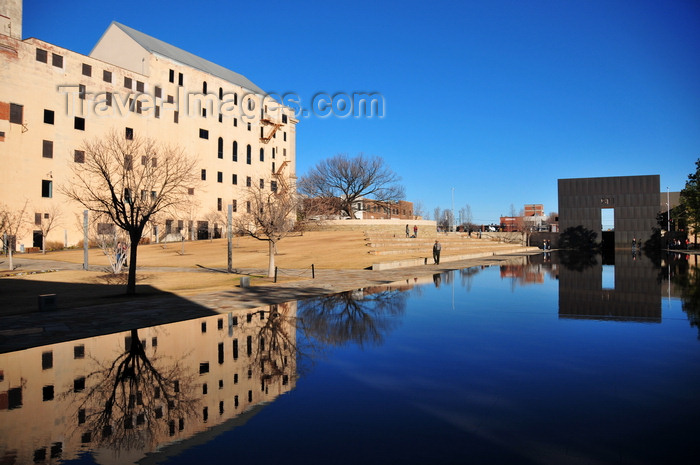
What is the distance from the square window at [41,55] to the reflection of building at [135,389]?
48.0 m

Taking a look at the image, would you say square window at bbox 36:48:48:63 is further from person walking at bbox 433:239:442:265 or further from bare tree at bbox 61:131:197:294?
person walking at bbox 433:239:442:265

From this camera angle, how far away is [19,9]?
47.7m

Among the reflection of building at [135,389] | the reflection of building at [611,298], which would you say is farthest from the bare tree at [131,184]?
the reflection of building at [611,298]

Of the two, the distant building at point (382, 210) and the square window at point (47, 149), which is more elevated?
the square window at point (47, 149)

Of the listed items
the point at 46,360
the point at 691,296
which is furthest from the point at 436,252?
the point at 46,360

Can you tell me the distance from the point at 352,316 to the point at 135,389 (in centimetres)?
688

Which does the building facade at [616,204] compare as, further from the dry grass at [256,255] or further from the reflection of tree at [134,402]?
the reflection of tree at [134,402]

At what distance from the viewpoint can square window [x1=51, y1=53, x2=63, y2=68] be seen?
47.3 metres

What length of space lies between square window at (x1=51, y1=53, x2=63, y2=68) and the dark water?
48192 millimetres

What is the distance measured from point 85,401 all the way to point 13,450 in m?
1.49

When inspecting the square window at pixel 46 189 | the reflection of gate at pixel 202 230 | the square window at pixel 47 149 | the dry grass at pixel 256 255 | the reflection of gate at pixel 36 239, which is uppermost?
the square window at pixel 47 149

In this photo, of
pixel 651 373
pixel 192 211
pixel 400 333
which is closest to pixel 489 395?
pixel 651 373

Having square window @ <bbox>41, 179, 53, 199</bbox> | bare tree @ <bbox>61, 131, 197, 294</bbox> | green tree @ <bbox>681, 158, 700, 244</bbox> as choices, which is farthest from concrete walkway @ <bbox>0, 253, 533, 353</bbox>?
green tree @ <bbox>681, 158, 700, 244</bbox>

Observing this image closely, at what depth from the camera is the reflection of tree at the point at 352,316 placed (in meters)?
9.91
